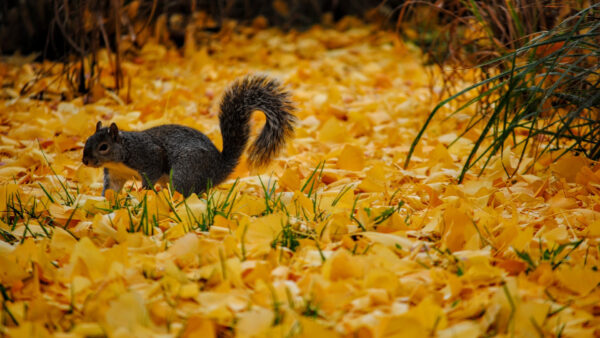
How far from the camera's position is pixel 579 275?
1.52 meters

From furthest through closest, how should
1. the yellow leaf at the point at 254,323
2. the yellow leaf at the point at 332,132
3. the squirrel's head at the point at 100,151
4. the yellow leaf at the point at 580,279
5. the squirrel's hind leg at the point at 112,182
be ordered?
the yellow leaf at the point at 332,132 < the squirrel's hind leg at the point at 112,182 < the squirrel's head at the point at 100,151 < the yellow leaf at the point at 580,279 < the yellow leaf at the point at 254,323

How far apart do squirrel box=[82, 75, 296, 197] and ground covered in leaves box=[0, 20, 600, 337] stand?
0.18 metres

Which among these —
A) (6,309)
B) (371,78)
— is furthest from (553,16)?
(6,309)

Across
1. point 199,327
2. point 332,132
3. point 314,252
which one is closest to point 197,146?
point 332,132

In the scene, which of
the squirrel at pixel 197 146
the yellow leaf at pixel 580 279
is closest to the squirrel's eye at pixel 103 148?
the squirrel at pixel 197 146

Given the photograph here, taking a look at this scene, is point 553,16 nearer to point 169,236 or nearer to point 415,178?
point 415,178

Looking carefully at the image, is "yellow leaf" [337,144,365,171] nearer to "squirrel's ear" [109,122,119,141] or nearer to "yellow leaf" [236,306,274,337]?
"squirrel's ear" [109,122,119,141]

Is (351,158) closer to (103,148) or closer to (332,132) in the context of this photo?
(332,132)

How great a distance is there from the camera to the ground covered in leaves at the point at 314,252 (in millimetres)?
1383

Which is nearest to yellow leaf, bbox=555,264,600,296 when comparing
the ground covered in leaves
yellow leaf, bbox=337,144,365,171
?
the ground covered in leaves

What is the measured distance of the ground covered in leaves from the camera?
1.38 m

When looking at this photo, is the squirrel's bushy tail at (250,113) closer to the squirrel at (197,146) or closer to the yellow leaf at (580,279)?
the squirrel at (197,146)

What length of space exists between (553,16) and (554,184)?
1.30m

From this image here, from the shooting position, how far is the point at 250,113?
2.80 meters
